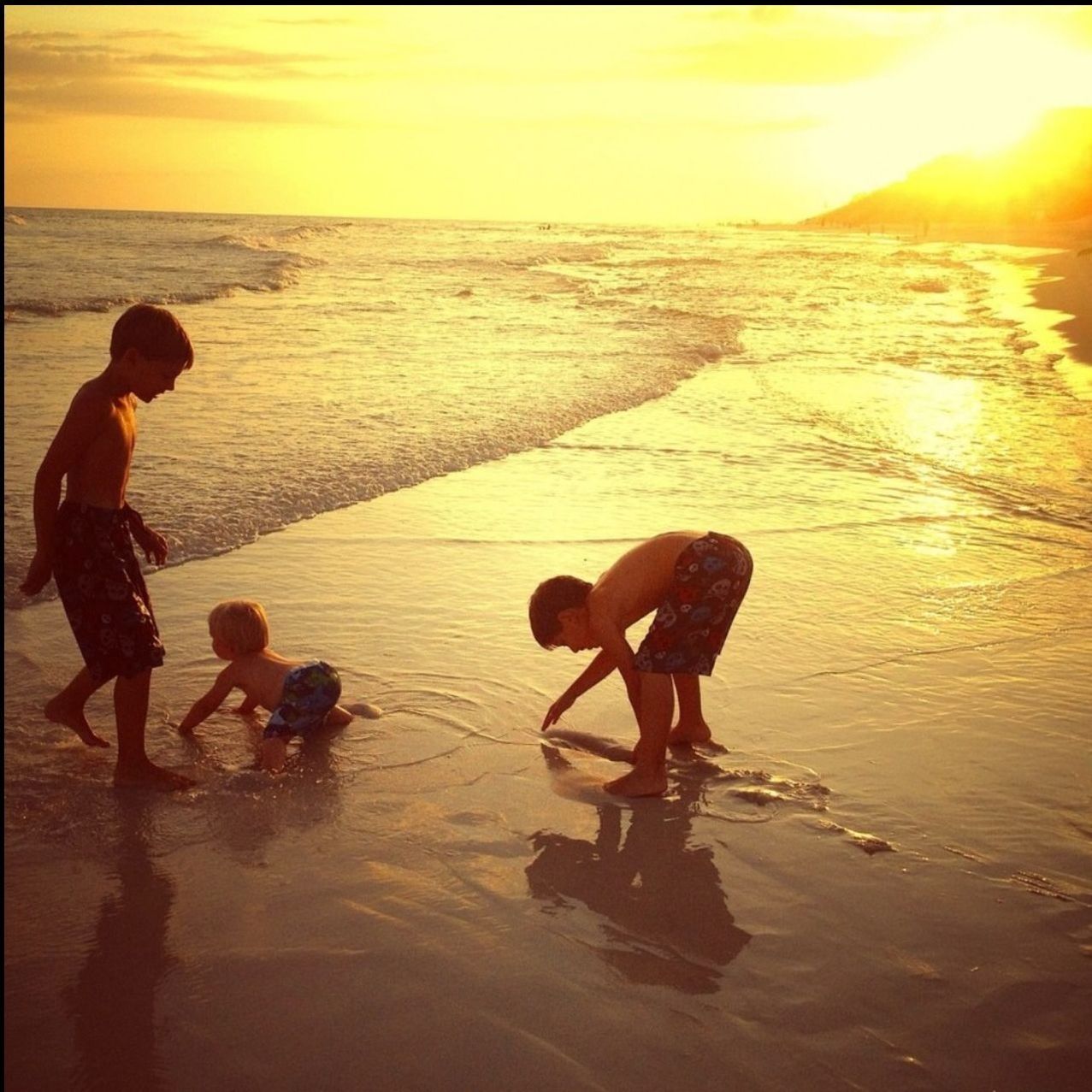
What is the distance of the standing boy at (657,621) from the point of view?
4.09m

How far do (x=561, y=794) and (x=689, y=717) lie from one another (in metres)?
0.71

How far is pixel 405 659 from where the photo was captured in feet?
16.4

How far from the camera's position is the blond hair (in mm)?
4324

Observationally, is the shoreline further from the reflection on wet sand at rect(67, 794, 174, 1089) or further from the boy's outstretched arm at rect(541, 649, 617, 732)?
the reflection on wet sand at rect(67, 794, 174, 1089)

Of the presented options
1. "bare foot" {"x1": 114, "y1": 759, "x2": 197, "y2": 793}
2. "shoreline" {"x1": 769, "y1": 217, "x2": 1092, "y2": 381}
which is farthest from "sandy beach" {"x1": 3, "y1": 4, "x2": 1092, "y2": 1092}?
"shoreline" {"x1": 769, "y1": 217, "x2": 1092, "y2": 381}

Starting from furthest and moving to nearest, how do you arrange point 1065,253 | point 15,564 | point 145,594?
point 1065,253, point 15,564, point 145,594

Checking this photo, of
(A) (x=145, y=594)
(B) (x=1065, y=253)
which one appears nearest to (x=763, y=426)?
(A) (x=145, y=594)

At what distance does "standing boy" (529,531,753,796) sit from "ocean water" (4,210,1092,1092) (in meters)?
0.21

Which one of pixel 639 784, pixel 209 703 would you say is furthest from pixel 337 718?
pixel 639 784

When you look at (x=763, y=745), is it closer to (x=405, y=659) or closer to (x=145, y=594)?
(x=405, y=659)

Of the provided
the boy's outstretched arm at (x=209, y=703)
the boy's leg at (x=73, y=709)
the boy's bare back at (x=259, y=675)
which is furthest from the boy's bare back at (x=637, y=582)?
the boy's leg at (x=73, y=709)

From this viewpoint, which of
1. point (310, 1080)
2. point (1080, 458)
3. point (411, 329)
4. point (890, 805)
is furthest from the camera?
point (411, 329)

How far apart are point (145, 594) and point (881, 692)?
9.96 ft

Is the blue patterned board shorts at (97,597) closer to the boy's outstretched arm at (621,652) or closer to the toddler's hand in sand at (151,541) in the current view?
the toddler's hand in sand at (151,541)
